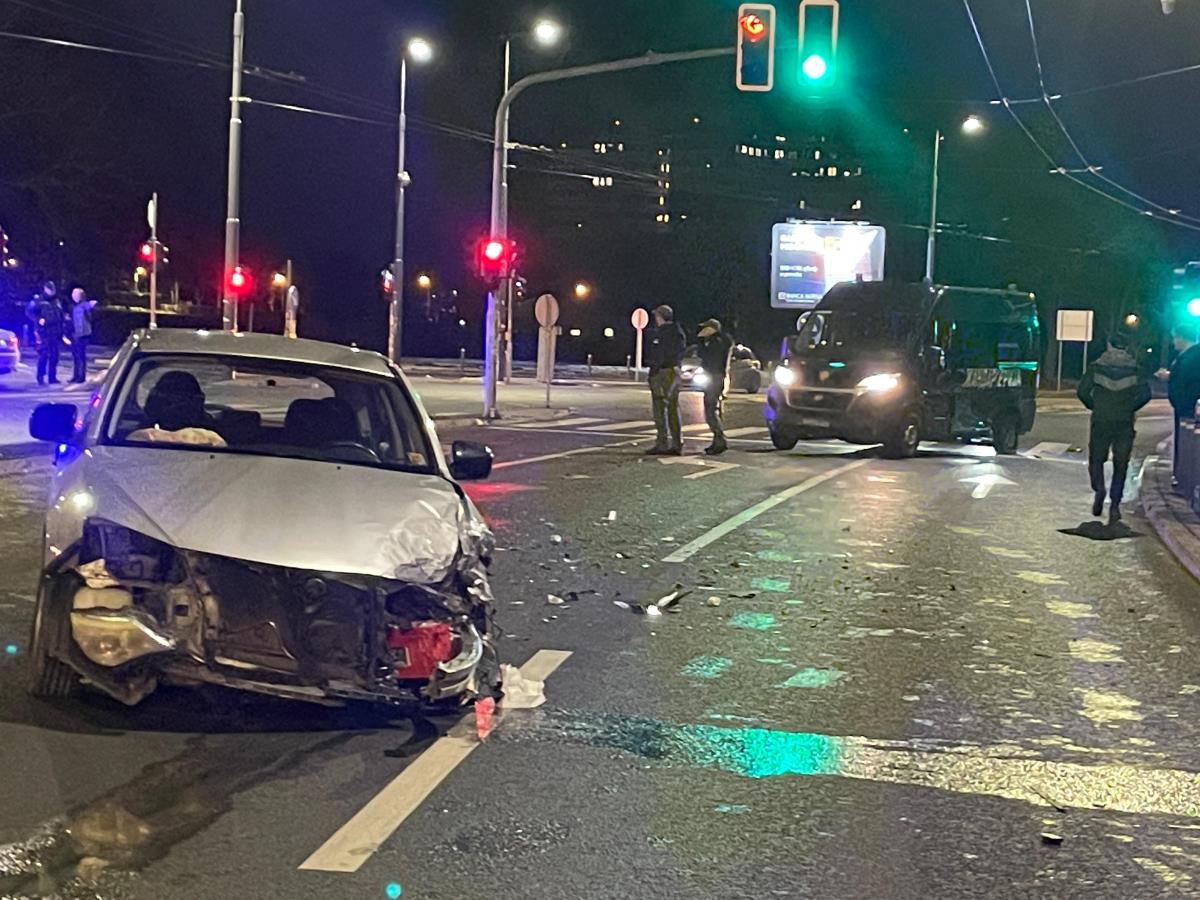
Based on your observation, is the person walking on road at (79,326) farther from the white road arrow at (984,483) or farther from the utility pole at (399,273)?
the white road arrow at (984,483)

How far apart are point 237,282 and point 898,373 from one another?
1267 cm

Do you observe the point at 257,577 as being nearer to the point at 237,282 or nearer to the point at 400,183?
the point at 237,282

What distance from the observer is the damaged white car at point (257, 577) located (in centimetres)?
560

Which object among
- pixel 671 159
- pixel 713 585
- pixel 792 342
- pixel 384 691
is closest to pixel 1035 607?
pixel 713 585

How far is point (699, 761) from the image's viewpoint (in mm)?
5844

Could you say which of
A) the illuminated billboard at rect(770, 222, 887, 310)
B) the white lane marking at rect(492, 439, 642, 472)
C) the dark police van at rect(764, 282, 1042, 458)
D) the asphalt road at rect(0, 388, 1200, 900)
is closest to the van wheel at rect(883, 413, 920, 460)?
the dark police van at rect(764, 282, 1042, 458)

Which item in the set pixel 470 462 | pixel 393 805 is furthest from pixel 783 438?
pixel 393 805

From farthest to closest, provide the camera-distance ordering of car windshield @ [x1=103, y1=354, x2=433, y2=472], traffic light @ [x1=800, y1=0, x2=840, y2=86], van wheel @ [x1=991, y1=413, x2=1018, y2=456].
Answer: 1. van wheel @ [x1=991, y1=413, x2=1018, y2=456]
2. traffic light @ [x1=800, y1=0, x2=840, y2=86]
3. car windshield @ [x1=103, y1=354, x2=433, y2=472]

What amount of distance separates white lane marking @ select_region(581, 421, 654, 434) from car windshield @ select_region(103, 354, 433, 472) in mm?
17508

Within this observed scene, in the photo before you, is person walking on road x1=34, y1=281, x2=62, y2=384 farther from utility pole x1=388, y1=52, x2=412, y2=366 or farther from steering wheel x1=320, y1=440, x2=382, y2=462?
steering wheel x1=320, y1=440, x2=382, y2=462

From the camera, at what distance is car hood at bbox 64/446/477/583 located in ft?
18.8

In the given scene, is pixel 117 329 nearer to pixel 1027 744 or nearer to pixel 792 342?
pixel 792 342

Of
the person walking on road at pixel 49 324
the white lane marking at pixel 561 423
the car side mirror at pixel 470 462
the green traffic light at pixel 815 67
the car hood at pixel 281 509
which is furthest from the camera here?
the person walking on road at pixel 49 324

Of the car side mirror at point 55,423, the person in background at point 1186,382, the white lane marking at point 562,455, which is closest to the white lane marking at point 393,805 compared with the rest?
the car side mirror at point 55,423
